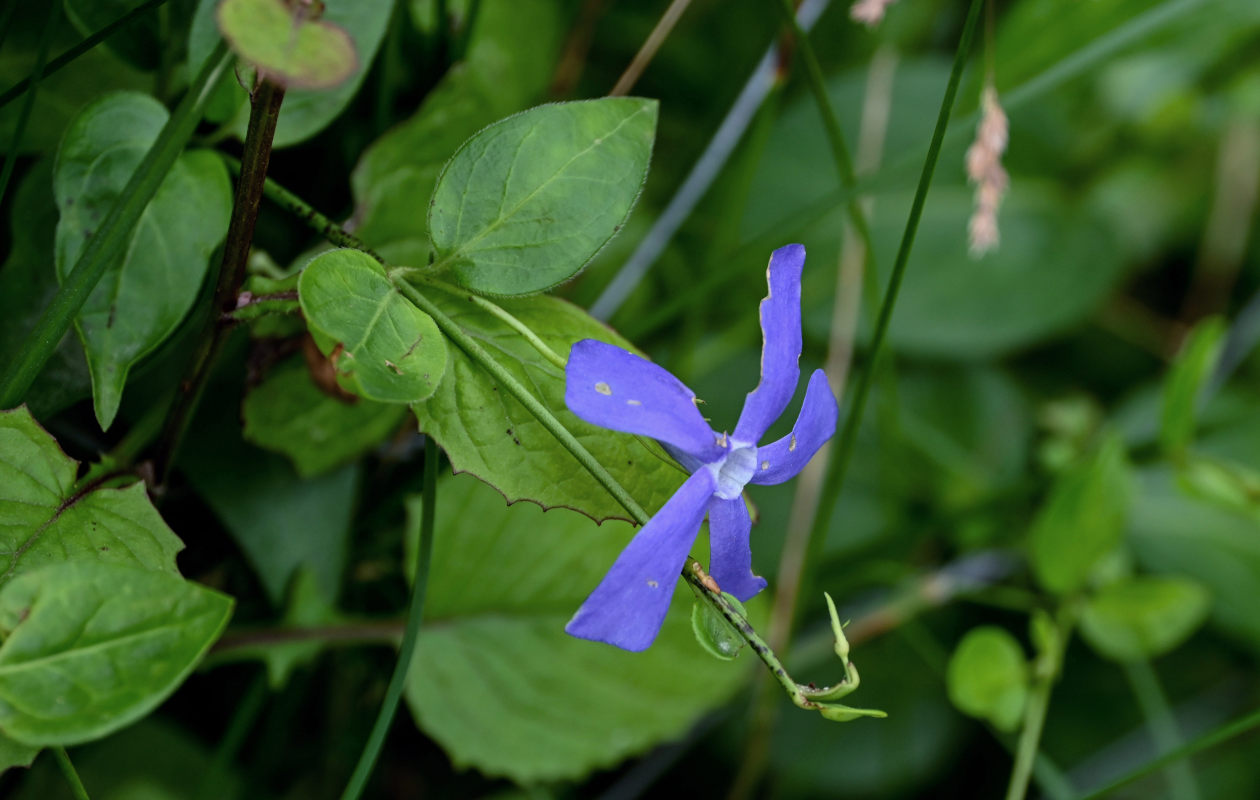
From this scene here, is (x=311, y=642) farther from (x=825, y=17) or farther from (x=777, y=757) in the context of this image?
(x=825, y=17)

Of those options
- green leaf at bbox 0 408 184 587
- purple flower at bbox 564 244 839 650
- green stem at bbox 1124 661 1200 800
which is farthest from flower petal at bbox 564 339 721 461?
green stem at bbox 1124 661 1200 800

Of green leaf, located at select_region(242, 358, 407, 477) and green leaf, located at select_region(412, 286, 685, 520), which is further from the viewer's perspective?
green leaf, located at select_region(242, 358, 407, 477)

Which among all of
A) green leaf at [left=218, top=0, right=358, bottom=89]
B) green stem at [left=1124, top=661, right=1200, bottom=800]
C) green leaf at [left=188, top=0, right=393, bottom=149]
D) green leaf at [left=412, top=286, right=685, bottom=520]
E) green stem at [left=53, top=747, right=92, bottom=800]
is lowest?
green stem at [left=1124, top=661, right=1200, bottom=800]

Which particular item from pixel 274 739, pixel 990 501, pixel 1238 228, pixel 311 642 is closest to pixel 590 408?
pixel 311 642

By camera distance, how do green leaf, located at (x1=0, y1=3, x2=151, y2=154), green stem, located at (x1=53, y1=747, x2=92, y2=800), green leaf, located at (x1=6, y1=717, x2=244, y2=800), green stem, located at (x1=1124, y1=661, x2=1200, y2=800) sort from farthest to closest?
green stem, located at (x1=1124, y1=661, x2=1200, y2=800)
green leaf, located at (x1=6, y1=717, x2=244, y2=800)
green leaf, located at (x1=0, y1=3, x2=151, y2=154)
green stem, located at (x1=53, y1=747, x2=92, y2=800)

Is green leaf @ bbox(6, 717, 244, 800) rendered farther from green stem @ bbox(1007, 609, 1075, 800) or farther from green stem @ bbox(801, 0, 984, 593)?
green stem @ bbox(1007, 609, 1075, 800)

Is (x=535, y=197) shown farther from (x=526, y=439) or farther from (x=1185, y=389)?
(x=1185, y=389)

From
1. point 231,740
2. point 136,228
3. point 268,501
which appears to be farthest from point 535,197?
point 231,740
